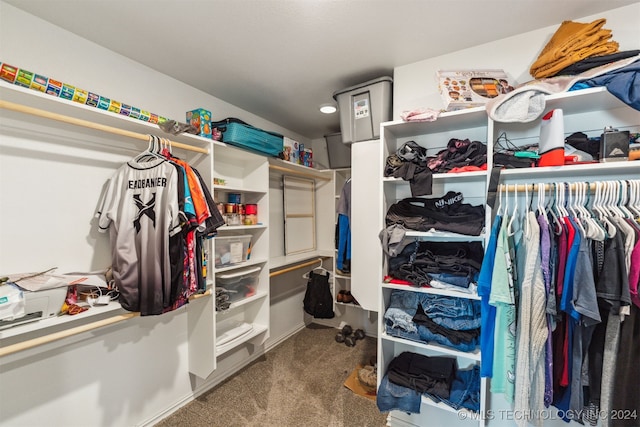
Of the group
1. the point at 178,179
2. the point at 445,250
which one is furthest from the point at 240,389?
the point at 445,250

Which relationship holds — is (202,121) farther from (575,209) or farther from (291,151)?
(575,209)

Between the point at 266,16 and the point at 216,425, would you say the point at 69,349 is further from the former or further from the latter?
the point at 266,16

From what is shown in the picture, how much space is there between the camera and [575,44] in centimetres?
128

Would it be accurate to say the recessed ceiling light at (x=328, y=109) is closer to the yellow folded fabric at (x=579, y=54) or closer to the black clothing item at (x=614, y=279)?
the yellow folded fabric at (x=579, y=54)

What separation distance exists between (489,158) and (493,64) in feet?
2.23

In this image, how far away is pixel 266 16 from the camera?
1.35 metres

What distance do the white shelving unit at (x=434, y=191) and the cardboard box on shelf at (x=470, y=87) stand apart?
0.07 m

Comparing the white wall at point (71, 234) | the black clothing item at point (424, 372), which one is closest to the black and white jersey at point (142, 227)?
the white wall at point (71, 234)

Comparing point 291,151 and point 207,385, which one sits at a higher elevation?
point 291,151

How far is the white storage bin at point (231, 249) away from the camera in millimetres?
2051

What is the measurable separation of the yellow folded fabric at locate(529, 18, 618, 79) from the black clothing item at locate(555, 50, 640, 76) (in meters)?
0.02

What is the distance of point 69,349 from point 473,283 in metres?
2.28

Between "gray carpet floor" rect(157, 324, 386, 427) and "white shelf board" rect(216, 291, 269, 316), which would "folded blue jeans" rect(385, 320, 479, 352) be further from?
"white shelf board" rect(216, 291, 269, 316)

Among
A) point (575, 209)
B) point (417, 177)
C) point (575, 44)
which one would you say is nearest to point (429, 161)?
point (417, 177)
